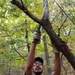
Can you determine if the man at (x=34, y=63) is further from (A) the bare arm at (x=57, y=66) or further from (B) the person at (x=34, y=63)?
(A) the bare arm at (x=57, y=66)

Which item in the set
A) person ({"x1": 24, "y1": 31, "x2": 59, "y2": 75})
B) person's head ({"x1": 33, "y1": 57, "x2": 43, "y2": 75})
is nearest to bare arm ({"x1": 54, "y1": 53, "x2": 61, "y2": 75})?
person ({"x1": 24, "y1": 31, "x2": 59, "y2": 75})

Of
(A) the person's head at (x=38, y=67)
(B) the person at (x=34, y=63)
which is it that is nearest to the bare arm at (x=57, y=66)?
(B) the person at (x=34, y=63)

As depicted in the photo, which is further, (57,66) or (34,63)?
(34,63)

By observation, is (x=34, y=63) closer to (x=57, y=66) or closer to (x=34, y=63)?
(x=34, y=63)

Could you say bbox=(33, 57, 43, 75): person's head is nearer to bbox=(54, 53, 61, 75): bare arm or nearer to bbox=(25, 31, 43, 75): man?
bbox=(25, 31, 43, 75): man

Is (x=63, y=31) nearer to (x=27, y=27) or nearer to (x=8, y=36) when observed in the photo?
(x=27, y=27)

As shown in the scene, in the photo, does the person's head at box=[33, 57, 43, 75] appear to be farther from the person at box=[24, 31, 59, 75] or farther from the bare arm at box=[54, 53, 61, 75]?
the bare arm at box=[54, 53, 61, 75]

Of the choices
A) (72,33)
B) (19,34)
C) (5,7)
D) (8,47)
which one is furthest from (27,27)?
(5,7)

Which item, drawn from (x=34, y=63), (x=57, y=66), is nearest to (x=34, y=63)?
(x=34, y=63)

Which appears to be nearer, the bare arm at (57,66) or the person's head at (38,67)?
the bare arm at (57,66)

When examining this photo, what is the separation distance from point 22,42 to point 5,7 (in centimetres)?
288

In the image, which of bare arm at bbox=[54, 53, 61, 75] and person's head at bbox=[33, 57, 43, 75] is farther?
person's head at bbox=[33, 57, 43, 75]

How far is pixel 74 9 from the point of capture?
6.48 m

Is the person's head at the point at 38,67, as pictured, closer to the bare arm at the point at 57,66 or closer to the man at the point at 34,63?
the man at the point at 34,63
